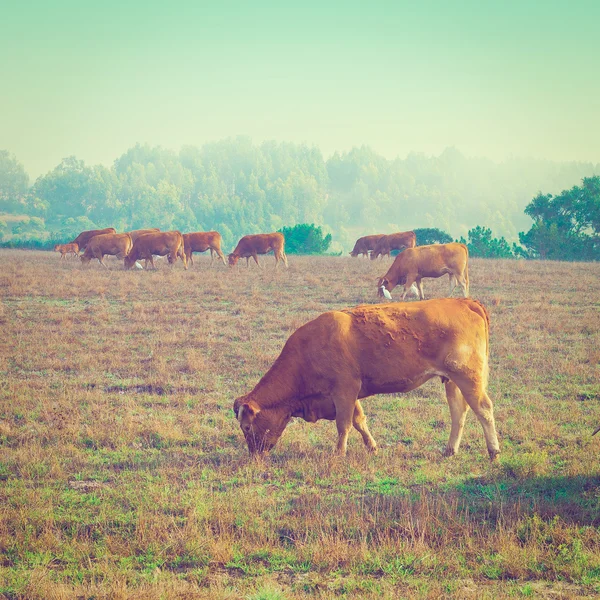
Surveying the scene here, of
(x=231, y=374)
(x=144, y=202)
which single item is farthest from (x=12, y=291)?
(x=144, y=202)

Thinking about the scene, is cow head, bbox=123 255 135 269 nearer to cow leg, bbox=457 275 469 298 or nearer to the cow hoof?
cow leg, bbox=457 275 469 298

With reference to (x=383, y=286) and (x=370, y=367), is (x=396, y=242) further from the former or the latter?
(x=370, y=367)

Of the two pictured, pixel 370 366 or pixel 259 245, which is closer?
pixel 370 366

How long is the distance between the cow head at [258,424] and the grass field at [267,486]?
8.7 inches

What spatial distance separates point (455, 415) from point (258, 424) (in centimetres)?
238

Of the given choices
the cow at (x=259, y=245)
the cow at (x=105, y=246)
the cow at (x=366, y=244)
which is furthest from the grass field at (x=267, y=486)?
the cow at (x=366, y=244)

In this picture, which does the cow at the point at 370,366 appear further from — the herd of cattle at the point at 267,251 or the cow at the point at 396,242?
the cow at the point at 396,242

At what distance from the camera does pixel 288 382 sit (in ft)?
25.6

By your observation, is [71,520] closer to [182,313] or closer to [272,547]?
[272,547]

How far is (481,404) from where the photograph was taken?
7.54 meters

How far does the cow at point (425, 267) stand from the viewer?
21.9 m

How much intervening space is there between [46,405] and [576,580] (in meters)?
7.64

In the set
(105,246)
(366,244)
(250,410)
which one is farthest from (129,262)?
(250,410)

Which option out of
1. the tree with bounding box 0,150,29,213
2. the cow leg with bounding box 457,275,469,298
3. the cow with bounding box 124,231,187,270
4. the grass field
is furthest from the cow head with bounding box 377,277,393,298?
the tree with bounding box 0,150,29,213
